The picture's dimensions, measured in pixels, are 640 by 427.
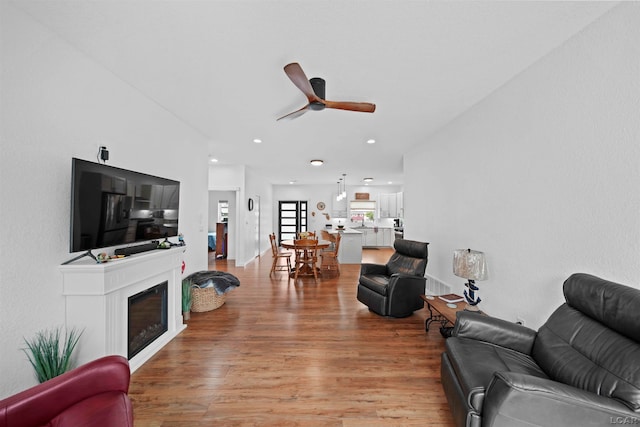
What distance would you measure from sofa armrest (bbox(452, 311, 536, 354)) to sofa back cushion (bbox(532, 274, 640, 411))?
0.06 meters

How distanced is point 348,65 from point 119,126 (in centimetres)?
224

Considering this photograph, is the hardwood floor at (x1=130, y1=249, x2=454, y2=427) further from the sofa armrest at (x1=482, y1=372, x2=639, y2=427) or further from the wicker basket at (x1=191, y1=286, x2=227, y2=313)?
the sofa armrest at (x1=482, y1=372, x2=639, y2=427)

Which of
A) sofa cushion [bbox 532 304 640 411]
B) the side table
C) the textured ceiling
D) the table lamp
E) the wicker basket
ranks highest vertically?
the textured ceiling

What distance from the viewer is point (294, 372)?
2.28 meters

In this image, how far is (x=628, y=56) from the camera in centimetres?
156

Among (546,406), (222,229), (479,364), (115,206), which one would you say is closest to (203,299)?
(115,206)

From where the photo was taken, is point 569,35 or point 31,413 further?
point 569,35

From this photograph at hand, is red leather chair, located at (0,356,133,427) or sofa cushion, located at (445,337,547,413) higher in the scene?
red leather chair, located at (0,356,133,427)

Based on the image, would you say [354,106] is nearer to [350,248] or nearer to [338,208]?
[350,248]

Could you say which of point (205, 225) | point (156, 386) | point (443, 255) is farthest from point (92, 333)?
point (443, 255)

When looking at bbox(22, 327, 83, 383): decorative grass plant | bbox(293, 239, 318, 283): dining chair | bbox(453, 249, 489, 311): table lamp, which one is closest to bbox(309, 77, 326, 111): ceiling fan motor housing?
bbox(453, 249, 489, 311): table lamp

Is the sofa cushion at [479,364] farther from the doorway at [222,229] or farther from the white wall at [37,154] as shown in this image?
the doorway at [222,229]

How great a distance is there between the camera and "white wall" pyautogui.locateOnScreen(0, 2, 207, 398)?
1.57 meters

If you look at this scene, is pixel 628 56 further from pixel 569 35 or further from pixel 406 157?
pixel 406 157
